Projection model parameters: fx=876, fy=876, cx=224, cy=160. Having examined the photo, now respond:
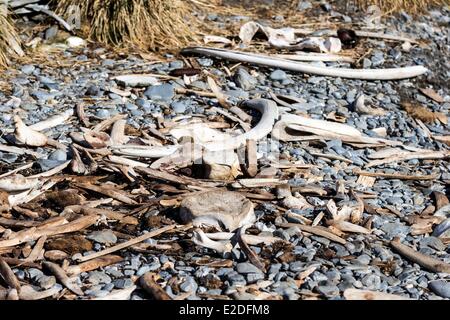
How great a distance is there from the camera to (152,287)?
4.07 meters

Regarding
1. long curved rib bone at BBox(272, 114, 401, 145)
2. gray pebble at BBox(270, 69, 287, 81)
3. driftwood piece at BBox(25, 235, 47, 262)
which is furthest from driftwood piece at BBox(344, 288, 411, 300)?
gray pebble at BBox(270, 69, 287, 81)

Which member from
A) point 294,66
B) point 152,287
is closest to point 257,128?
point 294,66

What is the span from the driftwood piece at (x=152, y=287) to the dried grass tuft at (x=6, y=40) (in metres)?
3.07

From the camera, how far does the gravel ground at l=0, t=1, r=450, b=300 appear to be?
4246mm

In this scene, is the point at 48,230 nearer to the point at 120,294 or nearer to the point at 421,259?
the point at 120,294

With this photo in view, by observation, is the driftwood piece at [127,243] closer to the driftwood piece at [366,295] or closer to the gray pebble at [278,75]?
the driftwood piece at [366,295]

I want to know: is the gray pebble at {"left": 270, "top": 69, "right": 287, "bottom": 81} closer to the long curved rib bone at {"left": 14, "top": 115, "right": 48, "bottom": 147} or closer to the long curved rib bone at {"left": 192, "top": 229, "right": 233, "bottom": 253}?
the long curved rib bone at {"left": 14, "top": 115, "right": 48, "bottom": 147}

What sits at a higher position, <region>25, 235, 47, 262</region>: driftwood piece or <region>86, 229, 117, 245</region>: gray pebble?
<region>25, 235, 47, 262</region>: driftwood piece

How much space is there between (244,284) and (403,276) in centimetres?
83

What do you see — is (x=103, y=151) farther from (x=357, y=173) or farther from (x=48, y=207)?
(x=357, y=173)

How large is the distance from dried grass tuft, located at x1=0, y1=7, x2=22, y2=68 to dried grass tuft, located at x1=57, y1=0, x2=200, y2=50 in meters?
0.60

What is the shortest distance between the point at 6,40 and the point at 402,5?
12.8 ft

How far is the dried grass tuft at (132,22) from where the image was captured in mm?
7102
